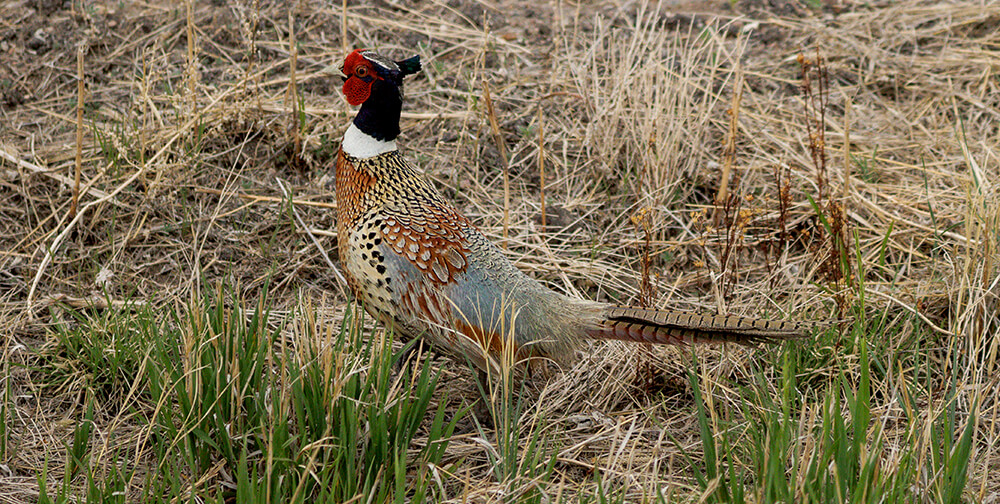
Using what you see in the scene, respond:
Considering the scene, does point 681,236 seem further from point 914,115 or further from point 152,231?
point 152,231

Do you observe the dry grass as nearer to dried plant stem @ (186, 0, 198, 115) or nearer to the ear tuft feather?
dried plant stem @ (186, 0, 198, 115)

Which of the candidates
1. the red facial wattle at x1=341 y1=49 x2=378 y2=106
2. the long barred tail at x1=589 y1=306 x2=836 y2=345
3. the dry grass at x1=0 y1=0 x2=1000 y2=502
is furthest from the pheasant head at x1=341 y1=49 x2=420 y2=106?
the long barred tail at x1=589 y1=306 x2=836 y2=345

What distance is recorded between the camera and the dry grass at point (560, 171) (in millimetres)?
3293

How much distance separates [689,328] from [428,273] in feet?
2.64

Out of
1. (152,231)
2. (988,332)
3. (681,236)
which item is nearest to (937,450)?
(988,332)

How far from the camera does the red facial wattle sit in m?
3.10

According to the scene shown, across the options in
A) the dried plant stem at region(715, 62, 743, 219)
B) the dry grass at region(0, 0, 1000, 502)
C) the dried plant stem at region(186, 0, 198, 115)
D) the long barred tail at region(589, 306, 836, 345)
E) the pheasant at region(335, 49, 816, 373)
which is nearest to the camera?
the long barred tail at region(589, 306, 836, 345)

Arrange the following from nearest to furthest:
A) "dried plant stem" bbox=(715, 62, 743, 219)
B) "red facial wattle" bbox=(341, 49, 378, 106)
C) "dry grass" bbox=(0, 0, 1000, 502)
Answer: "red facial wattle" bbox=(341, 49, 378, 106), "dry grass" bbox=(0, 0, 1000, 502), "dried plant stem" bbox=(715, 62, 743, 219)

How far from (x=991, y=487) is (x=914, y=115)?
8.21ft

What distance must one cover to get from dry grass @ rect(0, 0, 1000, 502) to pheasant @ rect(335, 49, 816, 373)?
310mm

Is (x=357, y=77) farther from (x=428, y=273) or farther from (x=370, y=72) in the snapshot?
(x=428, y=273)

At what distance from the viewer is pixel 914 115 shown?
4.79m

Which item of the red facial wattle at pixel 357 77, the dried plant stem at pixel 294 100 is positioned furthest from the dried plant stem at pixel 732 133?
the dried plant stem at pixel 294 100

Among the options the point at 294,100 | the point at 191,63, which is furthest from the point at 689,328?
the point at 191,63
